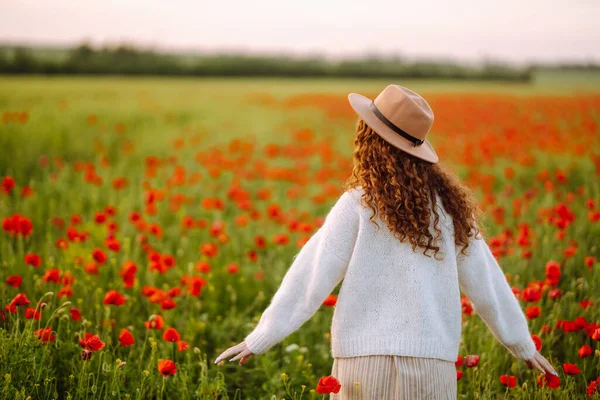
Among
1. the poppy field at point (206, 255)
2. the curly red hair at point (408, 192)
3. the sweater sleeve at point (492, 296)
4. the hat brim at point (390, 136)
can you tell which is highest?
the hat brim at point (390, 136)

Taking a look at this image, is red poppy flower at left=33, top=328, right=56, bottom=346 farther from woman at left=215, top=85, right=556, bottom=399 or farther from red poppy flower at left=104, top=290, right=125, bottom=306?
woman at left=215, top=85, right=556, bottom=399

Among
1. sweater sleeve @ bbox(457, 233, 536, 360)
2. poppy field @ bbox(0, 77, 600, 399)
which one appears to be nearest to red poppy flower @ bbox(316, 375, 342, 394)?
poppy field @ bbox(0, 77, 600, 399)

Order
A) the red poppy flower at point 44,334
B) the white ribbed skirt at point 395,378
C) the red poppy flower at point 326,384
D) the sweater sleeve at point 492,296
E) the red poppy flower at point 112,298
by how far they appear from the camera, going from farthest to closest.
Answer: the red poppy flower at point 112,298, the red poppy flower at point 44,334, the sweater sleeve at point 492,296, the white ribbed skirt at point 395,378, the red poppy flower at point 326,384

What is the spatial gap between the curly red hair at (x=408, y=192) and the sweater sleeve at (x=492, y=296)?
8 centimetres

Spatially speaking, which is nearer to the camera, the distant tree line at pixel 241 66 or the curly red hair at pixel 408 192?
the curly red hair at pixel 408 192

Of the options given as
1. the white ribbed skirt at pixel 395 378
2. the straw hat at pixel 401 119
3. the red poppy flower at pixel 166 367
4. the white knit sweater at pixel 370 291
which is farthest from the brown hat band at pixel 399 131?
the red poppy flower at pixel 166 367

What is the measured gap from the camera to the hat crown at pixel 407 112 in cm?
204

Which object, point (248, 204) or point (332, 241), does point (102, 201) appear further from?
point (332, 241)

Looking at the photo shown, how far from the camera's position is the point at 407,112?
203cm

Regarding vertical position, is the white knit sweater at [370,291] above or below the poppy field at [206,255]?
above

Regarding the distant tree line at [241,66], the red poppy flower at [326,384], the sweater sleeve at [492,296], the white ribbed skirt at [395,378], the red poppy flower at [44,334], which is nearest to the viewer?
the red poppy flower at [326,384]

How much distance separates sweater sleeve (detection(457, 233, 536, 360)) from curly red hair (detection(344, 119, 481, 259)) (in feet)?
0.28

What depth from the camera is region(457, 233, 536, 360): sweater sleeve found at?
217 cm

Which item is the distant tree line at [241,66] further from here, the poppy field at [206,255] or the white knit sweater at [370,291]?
the white knit sweater at [370,291]
